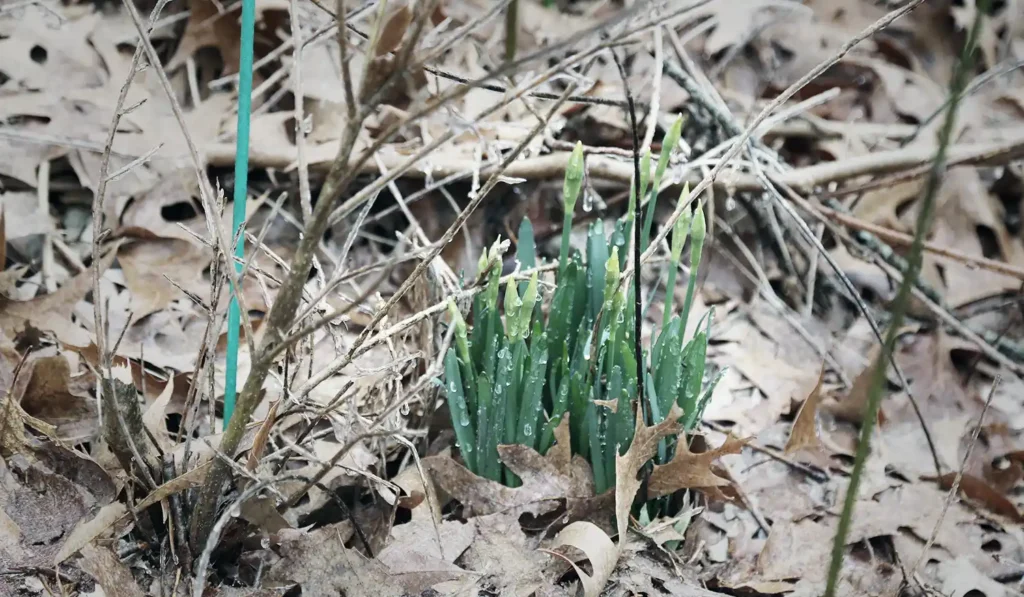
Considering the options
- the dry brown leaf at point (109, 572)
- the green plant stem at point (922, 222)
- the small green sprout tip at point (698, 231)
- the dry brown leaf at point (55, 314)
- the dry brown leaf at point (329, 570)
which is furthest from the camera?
the dry brown leaf at point (55, 314)

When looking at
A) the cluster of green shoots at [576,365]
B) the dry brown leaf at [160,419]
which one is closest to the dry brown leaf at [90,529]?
the dry brown leaf at [160,419]

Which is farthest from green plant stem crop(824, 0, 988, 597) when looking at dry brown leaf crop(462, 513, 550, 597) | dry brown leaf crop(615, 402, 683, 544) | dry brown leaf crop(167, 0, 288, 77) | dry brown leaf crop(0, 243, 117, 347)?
dry brown leaf crop(167, 0, 288, 77)

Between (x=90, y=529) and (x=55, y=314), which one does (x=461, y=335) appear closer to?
(x=90, y=529)

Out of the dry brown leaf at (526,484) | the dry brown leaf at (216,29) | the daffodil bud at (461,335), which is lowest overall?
the dry brown leaf at (526,484)

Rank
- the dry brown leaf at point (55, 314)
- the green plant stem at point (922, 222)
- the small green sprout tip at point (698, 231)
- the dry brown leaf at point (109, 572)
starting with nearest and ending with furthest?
the green plant stem at point (922, 222)
the dry brown leaf at point (109, 572)
the small green sprout tip at point (698, 231)
the dry brown leaf at point (55, 314)

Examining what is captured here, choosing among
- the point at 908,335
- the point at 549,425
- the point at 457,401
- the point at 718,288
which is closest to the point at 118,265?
the point at 457,401

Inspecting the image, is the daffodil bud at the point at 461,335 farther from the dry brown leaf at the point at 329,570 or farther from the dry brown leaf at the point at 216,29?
the dry brown leaf at the point at 216,29

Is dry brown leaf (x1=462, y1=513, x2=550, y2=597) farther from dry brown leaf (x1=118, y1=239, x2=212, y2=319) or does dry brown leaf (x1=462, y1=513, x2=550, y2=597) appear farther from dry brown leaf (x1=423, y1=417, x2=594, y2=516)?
dry brown leaf (x1=118, y1=239, x2=212, y2=319)
